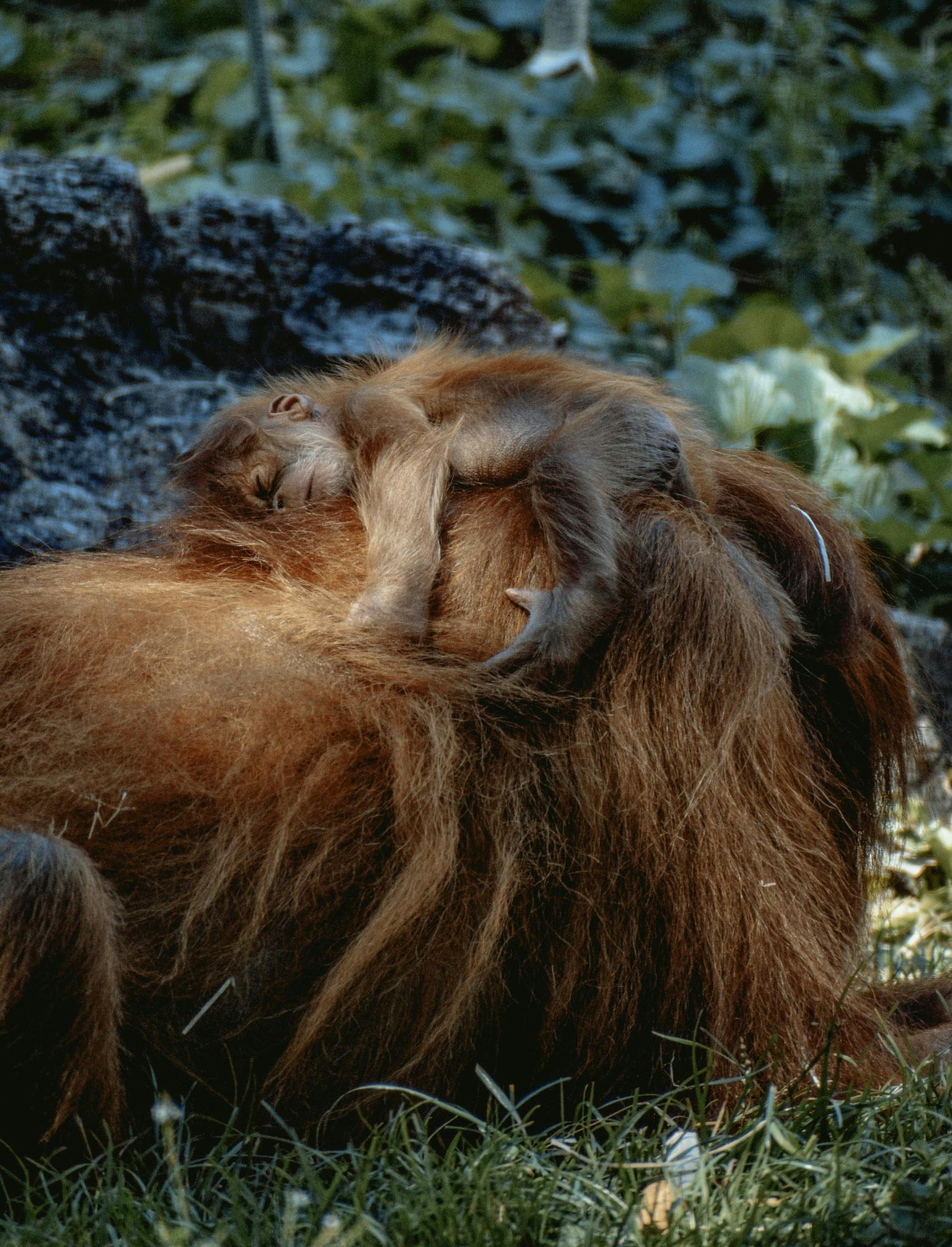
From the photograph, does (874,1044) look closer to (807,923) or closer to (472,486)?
(807,923)

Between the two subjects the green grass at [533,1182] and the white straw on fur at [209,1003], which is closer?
the green grass at [533,1182]

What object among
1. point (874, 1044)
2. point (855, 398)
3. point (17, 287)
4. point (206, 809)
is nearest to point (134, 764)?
point (206, 809)

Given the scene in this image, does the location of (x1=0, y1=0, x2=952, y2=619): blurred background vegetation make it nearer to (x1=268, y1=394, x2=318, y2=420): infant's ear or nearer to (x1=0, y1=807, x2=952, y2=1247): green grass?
(x1=268, y1=394, x2=318, y2=420): infant's ear

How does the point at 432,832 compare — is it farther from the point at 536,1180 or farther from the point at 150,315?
the point at 150,315

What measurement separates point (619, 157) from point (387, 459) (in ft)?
14.1

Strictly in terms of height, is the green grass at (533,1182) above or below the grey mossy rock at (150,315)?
below

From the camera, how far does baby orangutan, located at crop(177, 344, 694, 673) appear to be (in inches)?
69.7

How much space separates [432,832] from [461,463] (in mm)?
583

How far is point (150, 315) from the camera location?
→ 3381 millimetres

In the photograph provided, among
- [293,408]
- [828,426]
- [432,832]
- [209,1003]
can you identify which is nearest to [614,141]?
[828,426]

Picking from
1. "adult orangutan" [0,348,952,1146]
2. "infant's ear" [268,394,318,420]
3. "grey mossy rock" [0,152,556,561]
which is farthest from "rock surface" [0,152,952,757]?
"adult orangutan" [0,348,952,1146]

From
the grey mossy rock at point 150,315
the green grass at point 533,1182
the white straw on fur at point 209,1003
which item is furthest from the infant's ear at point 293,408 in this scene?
the green grass at point 533,1182

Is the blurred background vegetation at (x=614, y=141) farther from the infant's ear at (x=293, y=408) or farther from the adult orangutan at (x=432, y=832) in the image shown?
the adult orangutan at (x=432, y=832)

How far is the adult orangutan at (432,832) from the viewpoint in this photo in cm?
166
